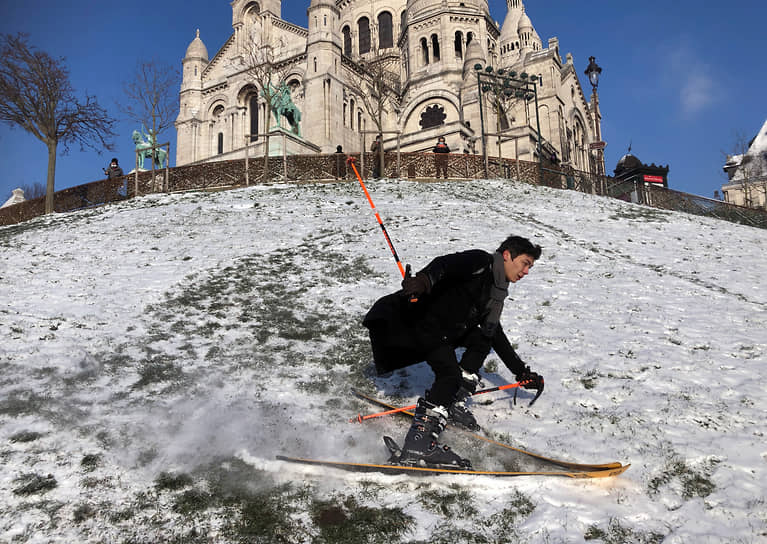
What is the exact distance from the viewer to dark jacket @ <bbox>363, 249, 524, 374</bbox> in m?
3.39

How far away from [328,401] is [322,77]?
34.3 meters

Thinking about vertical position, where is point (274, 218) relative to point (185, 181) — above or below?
below

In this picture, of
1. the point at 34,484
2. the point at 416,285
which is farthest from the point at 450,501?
the point at 34,484

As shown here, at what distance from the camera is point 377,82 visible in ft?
99.5

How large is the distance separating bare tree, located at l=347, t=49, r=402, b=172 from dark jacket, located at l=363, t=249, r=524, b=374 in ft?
93.3

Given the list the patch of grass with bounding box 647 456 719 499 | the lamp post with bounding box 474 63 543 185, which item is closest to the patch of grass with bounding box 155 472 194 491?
the patch of grass with bounding box 647 456 719 499

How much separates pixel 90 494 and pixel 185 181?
1962 cm

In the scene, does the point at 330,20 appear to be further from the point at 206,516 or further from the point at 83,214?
the point at 206,516

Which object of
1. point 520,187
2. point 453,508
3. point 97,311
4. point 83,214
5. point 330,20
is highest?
point 330,20

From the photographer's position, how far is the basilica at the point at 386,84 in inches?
1383

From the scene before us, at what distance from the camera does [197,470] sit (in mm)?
3121

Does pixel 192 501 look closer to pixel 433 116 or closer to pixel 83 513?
pixel 83 513

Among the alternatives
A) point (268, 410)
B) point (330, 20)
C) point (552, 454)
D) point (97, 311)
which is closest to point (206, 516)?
point (268, 410)

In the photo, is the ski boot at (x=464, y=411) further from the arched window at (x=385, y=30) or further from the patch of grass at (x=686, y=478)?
the arched window at (x=385, y=30)
